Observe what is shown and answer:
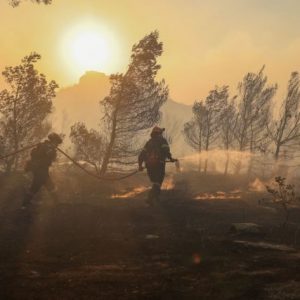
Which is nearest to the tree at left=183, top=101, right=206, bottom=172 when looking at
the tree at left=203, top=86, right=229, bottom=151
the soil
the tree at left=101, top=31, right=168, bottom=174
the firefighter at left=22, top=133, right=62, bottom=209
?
the tree at left=203, top=86, right=229, bottom=151

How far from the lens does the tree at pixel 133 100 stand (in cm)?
2253

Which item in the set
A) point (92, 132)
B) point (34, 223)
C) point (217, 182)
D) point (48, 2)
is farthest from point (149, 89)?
point (34, 223)

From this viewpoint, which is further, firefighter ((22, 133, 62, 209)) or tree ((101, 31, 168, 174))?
tree ((101, 31, 168, 174))

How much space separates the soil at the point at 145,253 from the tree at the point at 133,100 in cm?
1124

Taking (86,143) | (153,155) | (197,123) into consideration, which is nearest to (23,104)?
(86,143)

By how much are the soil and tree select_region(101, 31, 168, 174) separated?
1124 centimetres

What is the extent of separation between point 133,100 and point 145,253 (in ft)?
56.5

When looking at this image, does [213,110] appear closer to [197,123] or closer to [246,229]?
[197,123]

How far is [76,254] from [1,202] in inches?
346

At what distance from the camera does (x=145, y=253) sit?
262 inches

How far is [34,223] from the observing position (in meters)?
9.50

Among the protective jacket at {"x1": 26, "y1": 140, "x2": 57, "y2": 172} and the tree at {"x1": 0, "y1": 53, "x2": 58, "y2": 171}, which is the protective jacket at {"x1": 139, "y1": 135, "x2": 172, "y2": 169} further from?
the tree at {"x1": 0, "y1": 53, "x2": 58, "y2": 171}

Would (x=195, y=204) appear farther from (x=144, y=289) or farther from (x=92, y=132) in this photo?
(x=92, y=132)

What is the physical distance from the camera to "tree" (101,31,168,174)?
887 inches
